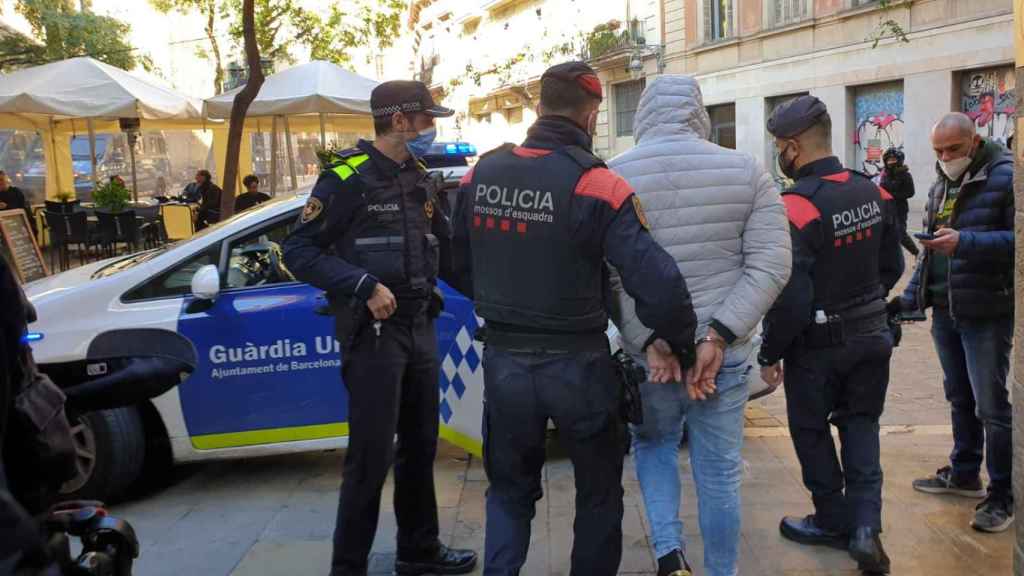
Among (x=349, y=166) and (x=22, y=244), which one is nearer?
(x=349, y=166)

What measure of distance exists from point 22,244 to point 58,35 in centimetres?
1288

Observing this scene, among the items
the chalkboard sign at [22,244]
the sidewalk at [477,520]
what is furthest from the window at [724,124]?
the sidewalk at [477,520]

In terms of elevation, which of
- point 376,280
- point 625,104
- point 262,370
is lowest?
point 262,370

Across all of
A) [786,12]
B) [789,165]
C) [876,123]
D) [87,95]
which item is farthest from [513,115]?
[789,165]

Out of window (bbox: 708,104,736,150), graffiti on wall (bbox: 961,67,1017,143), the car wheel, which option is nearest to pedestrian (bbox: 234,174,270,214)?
the car wheel

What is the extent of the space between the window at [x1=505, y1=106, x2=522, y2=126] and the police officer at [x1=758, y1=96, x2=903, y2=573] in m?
40.2

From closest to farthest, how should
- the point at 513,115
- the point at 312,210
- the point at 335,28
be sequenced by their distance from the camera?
the point at 312,210 → the point at 335,28 → the point at 513,115

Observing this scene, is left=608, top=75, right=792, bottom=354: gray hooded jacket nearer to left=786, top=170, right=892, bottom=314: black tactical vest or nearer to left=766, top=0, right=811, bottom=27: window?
left=786, top=170, right=892, bottom=314: black tactical vest

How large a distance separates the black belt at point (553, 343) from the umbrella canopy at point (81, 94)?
9.94 meters

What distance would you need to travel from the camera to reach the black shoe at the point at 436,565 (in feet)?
12.5

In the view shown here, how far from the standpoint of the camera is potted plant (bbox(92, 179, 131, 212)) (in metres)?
14.0

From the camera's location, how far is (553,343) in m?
2.89

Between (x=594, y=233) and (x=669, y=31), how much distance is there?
2893cm

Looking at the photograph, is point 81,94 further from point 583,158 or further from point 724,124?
point 724,124
